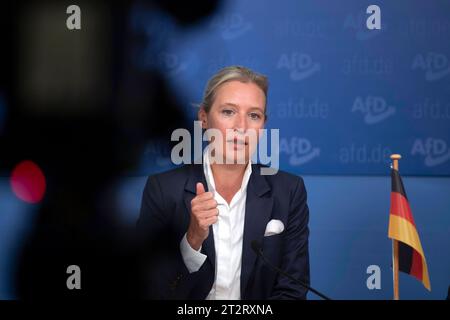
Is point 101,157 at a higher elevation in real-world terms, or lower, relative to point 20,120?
lower

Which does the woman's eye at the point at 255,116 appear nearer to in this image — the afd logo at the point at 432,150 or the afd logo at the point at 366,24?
the afd logo at the point at 366,24

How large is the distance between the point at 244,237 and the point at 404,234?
0.55 meters

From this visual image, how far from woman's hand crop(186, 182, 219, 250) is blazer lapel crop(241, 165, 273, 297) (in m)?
0.12

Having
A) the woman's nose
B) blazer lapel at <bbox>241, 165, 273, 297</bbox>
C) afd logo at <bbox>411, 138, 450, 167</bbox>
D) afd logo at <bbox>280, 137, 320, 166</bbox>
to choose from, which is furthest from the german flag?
the woman's nose

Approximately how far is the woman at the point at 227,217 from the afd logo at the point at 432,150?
419mm

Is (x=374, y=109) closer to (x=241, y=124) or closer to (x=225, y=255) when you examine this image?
(x=241, y=124)

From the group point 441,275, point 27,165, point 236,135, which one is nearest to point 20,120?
point 27,165

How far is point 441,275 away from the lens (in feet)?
6.38

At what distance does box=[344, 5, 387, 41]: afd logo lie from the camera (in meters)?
1.93

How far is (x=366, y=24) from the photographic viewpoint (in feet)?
6.35

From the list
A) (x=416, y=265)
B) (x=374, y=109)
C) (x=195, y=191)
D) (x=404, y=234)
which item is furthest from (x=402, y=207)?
(x=195, y=191)

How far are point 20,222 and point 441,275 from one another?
1.47 meters

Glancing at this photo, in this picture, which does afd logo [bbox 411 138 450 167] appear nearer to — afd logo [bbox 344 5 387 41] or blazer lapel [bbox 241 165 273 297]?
afd logo [bbox 344 5 387 41]
